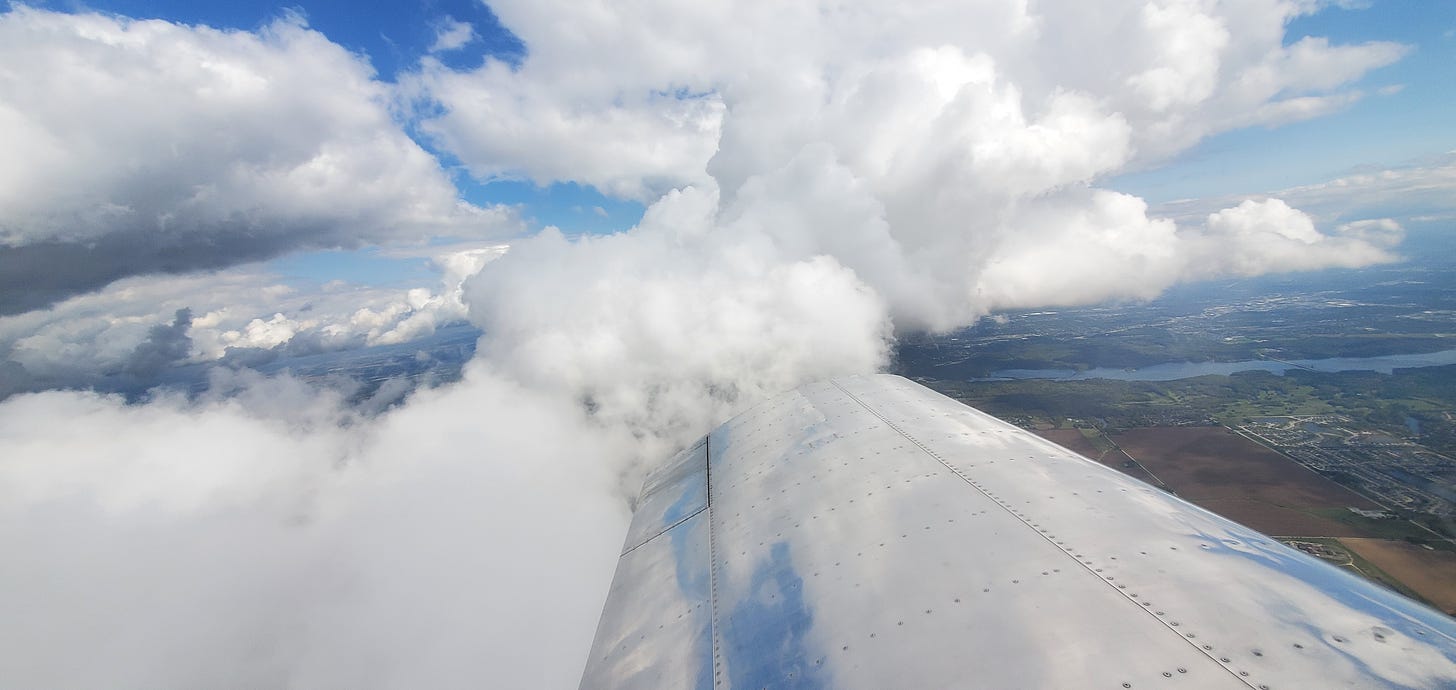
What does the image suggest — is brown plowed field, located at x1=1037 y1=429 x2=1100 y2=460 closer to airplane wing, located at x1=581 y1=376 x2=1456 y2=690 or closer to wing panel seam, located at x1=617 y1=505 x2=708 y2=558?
airplane wing, located at x1=581 y1=376 x2=1456 y2=690

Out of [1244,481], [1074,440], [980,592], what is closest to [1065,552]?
[980,592]

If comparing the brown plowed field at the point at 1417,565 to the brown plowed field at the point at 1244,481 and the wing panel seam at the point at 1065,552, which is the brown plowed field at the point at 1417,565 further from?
the wing panel seam at the point at 1065,552

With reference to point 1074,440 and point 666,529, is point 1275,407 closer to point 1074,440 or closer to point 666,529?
point 1074,440

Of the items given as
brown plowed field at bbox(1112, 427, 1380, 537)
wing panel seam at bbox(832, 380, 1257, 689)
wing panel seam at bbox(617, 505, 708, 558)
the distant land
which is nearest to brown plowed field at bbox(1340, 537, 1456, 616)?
the distant land

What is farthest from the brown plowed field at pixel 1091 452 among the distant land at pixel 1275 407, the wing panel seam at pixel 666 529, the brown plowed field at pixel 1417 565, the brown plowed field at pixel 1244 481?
the wing panel seam at pixel 666 529

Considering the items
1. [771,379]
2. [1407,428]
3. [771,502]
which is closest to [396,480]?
[771,379]

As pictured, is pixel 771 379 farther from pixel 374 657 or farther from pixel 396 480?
pixel 396 480
